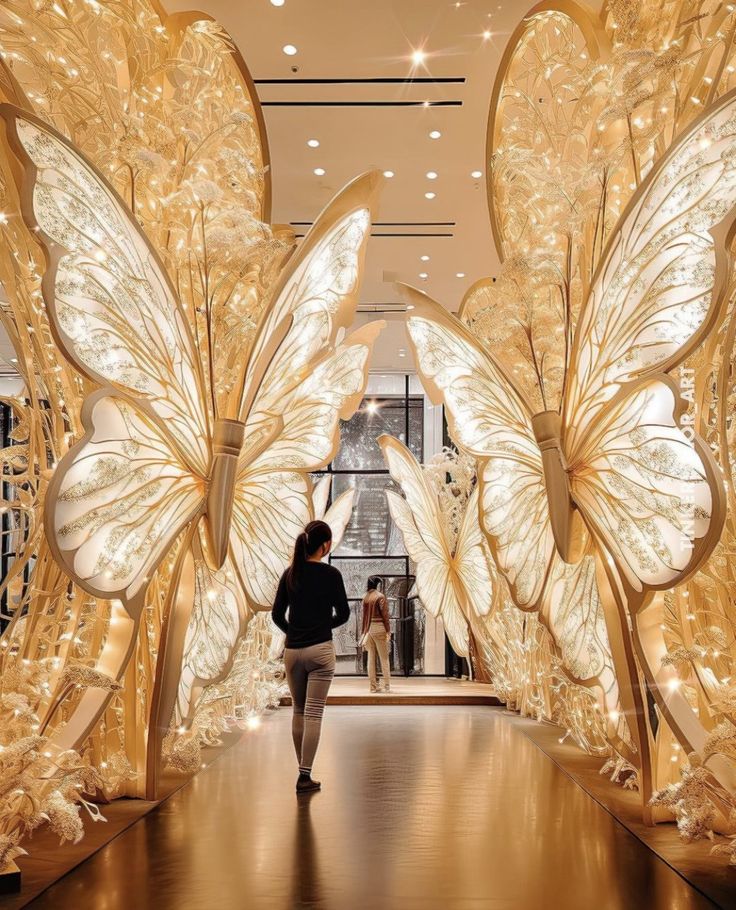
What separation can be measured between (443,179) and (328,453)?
399cm

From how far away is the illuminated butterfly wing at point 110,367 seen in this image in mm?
2486

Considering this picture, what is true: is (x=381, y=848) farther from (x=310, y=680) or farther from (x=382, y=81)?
(x=382, y=81)

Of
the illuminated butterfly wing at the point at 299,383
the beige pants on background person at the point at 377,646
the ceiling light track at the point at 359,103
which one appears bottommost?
the beige pants on background person at the point at 377,646

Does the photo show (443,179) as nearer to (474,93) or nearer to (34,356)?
(474,93)

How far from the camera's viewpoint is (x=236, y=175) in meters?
3.74

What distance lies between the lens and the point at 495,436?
3.95 m

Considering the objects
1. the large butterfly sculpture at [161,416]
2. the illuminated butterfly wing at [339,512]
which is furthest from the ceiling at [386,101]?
the illuminated butterfly wing at [339,512]

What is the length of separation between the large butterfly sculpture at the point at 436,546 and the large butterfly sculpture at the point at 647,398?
5375 mm

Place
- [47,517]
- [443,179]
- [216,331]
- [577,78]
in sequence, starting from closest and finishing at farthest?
[47,517], [577,78], [216,331], [443,179]

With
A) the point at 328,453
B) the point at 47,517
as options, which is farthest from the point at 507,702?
the point at 47,517

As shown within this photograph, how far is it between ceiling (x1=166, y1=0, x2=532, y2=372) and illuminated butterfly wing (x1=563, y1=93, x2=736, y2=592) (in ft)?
4.76

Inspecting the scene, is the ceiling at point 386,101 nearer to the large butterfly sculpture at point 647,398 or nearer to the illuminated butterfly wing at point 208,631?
the large butterfly sculpture at point 647,398

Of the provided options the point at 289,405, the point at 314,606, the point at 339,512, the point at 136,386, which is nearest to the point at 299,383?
the point at 289,405

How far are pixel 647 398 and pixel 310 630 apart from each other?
1877 mm
